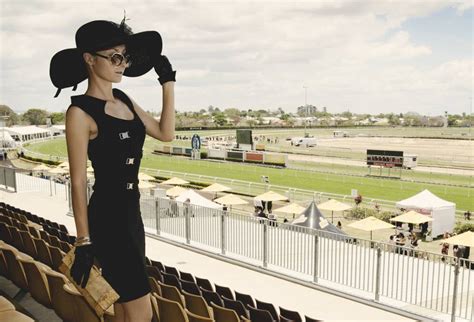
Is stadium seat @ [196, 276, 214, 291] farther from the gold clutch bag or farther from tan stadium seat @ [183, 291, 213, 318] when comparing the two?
the gold clutch bag

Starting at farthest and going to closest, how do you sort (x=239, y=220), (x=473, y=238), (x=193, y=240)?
(x=473, y=238), (x=193, y=240), (x=239, y=220)

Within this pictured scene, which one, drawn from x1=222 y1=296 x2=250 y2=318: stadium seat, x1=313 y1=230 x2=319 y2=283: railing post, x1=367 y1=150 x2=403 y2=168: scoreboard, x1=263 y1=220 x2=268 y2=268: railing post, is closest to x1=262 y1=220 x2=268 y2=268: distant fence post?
x1=263 y1=220 x2=268 y2=268: railing post

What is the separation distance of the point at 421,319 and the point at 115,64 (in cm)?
770

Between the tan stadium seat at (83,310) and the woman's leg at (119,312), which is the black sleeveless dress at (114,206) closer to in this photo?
the woman's leg at (119,312)

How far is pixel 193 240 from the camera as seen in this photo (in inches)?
542

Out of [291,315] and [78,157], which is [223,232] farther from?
[78,157]

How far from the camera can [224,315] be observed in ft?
16.8

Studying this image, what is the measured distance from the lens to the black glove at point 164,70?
292 cm

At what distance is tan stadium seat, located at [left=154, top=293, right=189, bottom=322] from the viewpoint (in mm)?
4141

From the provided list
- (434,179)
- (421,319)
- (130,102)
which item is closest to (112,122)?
(130,102)

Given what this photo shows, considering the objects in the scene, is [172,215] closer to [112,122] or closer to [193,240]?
[193,240]

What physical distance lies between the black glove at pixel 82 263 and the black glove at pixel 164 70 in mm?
1045

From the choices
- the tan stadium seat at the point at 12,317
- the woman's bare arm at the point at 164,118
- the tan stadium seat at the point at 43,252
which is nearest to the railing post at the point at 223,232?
the tan stadium seat at the point at 43,252

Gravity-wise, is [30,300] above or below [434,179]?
above
